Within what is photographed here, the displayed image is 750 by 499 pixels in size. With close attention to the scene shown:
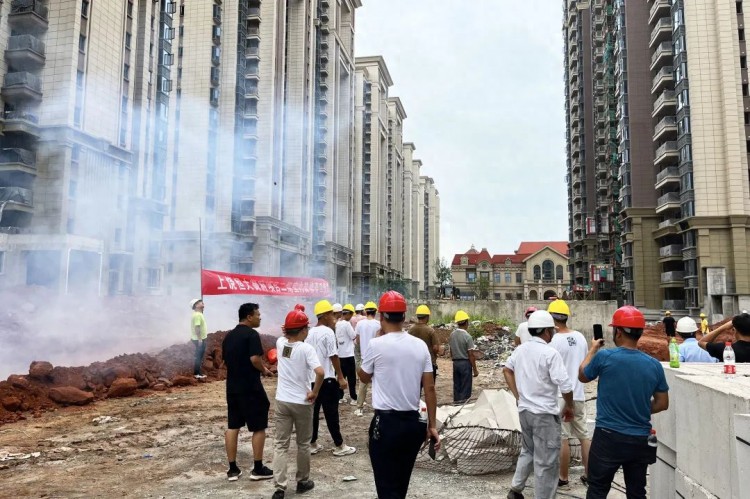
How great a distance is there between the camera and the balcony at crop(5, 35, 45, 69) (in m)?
22.9

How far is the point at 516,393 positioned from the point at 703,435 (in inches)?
61.7

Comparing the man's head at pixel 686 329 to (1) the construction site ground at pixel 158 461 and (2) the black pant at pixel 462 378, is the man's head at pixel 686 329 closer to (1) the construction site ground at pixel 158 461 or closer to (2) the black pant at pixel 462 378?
(1) the construction site ground at pixel 158 461

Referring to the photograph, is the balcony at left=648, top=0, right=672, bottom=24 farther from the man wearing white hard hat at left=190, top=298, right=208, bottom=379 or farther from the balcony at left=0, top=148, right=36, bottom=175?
the balcony at left=0, top=148, right=36, bottom=175

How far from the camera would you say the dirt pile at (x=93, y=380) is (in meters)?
9.01

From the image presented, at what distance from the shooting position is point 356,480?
5.54m

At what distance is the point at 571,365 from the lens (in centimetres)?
505

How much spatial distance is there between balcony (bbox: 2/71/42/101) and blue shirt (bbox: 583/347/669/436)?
26.9 meters

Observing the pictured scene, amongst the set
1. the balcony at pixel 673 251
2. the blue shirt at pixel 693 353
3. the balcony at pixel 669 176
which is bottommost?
the blue shirt at pixel 693 353

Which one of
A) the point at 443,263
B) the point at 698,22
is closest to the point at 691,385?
the point at 698,22

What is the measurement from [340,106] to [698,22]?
36174mm

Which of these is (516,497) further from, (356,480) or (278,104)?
(278,104)

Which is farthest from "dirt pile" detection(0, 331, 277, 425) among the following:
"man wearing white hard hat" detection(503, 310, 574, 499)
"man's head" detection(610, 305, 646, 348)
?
"man's head" detection(610, 305, 646, 348)

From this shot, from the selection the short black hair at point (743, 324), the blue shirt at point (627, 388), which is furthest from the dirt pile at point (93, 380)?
the short black hair at point (743, 324)

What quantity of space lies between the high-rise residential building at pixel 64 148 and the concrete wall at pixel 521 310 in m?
18.5
